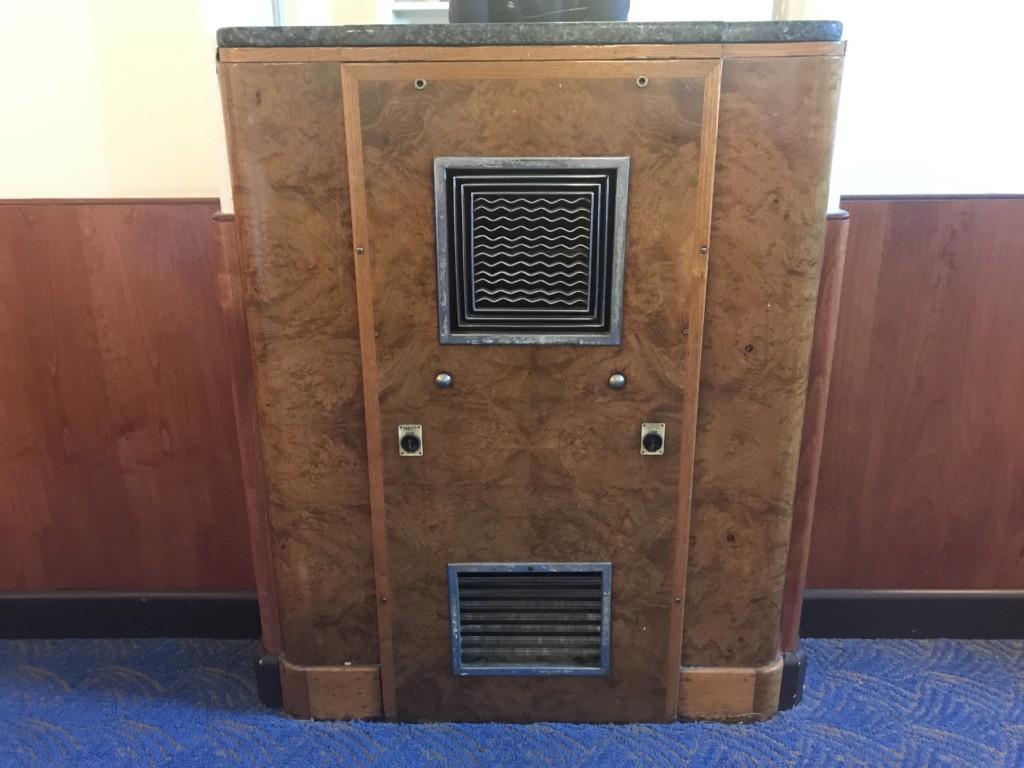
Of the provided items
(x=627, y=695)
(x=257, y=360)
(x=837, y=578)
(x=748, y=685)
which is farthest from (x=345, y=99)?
(x=837, y=578)

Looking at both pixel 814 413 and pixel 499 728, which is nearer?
pixel 814 413

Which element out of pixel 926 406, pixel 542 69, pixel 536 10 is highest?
pixel 536 10

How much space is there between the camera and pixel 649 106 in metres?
1.24

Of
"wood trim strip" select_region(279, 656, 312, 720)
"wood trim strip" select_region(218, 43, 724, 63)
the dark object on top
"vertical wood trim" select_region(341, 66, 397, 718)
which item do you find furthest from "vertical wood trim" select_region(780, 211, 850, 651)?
"wood trim strip" select_region(279, 656, 312, 720)

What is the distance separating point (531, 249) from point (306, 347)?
48 cm

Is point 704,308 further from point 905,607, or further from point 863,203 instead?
point 905,607

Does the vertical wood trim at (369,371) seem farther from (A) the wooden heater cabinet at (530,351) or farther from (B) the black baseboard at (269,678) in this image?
(B) the black baseboard at (269,678)

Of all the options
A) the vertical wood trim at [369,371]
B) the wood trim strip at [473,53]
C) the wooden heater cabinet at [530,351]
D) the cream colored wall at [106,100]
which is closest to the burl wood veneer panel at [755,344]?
the wooden heater cabinet at [530,351]

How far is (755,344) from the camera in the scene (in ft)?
4.52

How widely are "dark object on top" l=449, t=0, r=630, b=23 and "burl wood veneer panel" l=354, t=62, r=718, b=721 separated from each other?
19 centimetres

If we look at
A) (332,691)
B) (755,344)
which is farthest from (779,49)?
(332,691)

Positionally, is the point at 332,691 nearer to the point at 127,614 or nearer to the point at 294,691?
the point at 294,691

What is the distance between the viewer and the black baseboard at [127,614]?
193 centimetres

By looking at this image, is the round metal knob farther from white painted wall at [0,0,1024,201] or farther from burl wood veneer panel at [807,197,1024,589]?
white painted wall at [0,0,1024,201]
